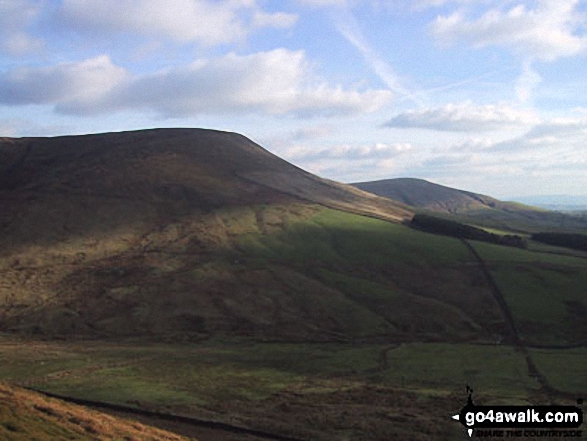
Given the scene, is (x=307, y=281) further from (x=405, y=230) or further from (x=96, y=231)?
(x=96, y=231)

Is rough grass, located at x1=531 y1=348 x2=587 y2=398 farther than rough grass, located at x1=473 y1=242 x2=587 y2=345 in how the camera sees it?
No

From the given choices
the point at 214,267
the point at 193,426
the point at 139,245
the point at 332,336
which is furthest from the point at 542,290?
the point at 139,245

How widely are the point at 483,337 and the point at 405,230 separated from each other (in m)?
63.0

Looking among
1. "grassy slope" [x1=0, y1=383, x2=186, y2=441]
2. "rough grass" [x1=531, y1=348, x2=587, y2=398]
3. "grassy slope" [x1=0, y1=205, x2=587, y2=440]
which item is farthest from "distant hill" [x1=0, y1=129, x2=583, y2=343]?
"grassy slope" [x1=0, y1=383, x2=186, y2=441]

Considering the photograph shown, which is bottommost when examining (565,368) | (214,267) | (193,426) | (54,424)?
(565,368)

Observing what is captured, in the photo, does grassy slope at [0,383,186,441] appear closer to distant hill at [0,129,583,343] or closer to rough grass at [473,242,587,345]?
distant hill at [0,129,583,343]

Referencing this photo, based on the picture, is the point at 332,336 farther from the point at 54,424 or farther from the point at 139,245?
the point at 54,424

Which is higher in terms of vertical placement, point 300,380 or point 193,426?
point 193,426

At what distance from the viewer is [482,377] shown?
64.6m

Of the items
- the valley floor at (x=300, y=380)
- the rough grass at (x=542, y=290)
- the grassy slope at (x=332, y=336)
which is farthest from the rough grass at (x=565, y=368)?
the rough grass at (x=542, y=290)

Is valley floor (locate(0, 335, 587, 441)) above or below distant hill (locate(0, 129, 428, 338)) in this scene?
below

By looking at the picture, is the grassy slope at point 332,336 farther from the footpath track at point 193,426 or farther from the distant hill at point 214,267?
the footpath track at point 193,426

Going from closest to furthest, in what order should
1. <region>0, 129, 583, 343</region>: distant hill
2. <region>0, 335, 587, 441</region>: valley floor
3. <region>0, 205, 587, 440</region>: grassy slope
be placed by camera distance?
1. <region>0, 335, 587, 441</region>: valley floor
2. <region>0, 205, 587, 440</region>: grassy slope
3. <region>0, 129, 583, 343</region>: distant hill

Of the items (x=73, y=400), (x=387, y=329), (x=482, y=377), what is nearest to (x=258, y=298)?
(x=387, y=329)
